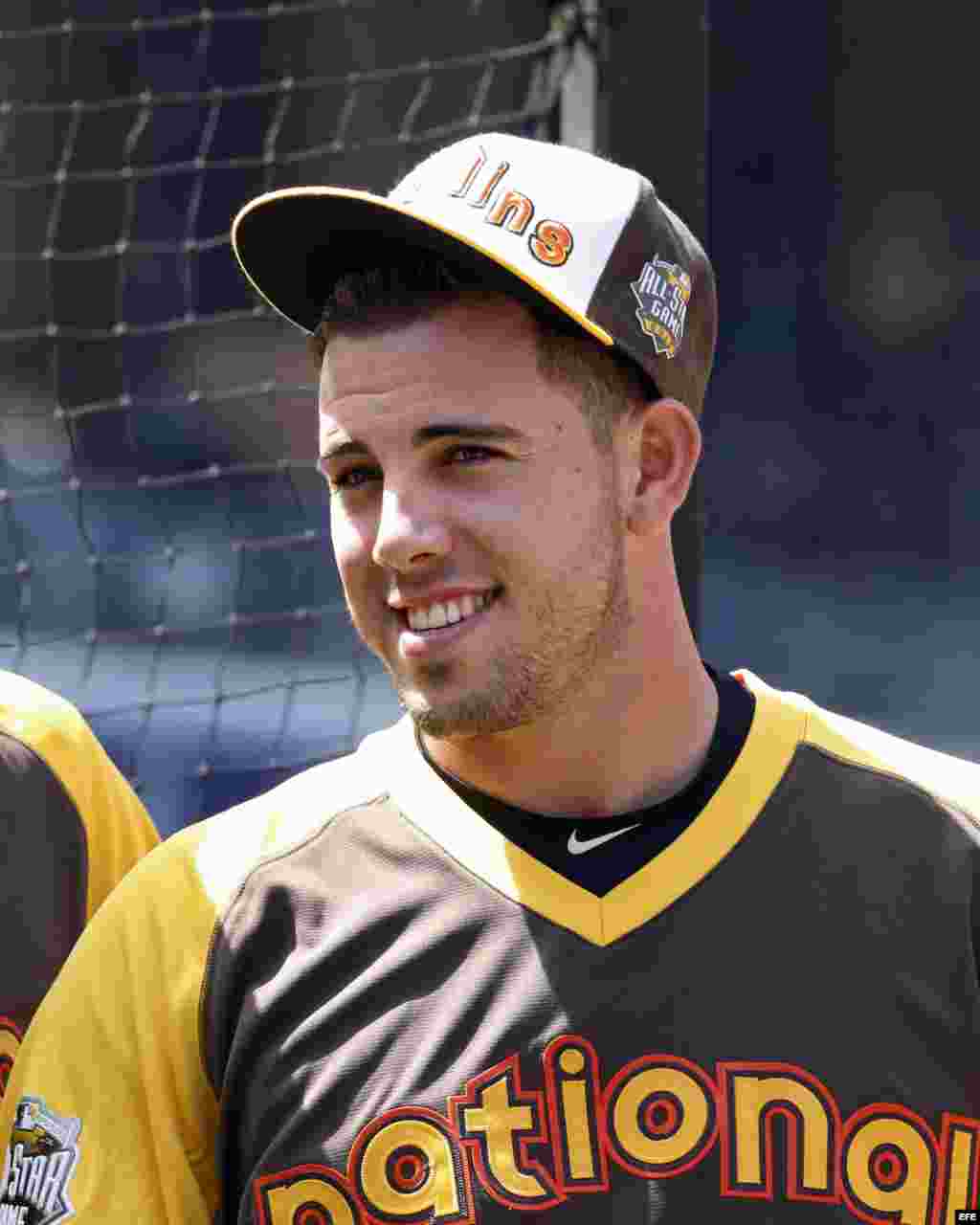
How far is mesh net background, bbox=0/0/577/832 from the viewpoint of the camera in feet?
11.1

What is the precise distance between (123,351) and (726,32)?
1.23 meters

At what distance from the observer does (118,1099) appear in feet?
4.49

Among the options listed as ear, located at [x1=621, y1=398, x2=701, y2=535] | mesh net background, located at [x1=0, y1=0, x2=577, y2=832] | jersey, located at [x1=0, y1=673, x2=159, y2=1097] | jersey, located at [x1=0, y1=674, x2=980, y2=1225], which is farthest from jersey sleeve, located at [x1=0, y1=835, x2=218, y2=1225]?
mesh net background, located at [x1=0, y1=0, x2=577, y2=832]

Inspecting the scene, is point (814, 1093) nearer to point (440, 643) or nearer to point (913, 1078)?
point (913, 1078)

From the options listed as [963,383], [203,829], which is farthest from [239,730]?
[203,829]

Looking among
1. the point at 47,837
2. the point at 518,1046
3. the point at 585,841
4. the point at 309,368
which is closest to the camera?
the point at 518,1046

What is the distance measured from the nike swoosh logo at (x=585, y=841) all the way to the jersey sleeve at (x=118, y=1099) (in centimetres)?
29

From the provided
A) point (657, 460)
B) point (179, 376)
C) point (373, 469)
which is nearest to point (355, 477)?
point (373, 469)

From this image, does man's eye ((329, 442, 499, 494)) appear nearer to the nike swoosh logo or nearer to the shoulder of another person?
the nike swoosh logo

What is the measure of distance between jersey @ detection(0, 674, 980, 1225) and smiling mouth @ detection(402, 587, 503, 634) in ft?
0.61

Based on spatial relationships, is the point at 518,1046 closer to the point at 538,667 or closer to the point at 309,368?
the point at 538,667

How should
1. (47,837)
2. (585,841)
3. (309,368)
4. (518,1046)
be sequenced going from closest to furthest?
(518,1046)
(585,841)
(47,837)
(309,368)

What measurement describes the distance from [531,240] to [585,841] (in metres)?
0.46

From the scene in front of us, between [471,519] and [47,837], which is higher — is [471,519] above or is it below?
above
